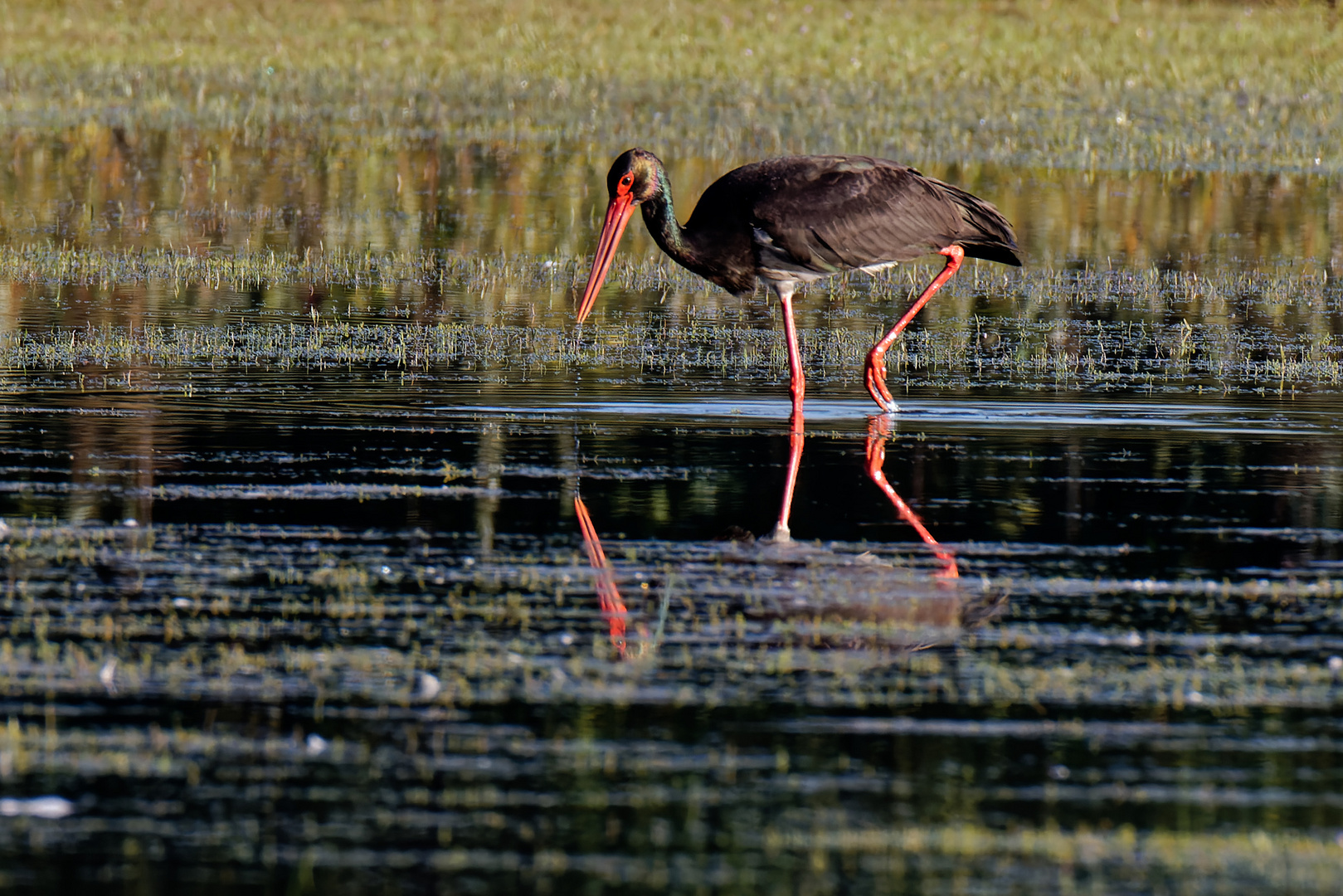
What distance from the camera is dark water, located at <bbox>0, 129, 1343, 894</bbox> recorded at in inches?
200

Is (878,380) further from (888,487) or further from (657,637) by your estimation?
(657,637)

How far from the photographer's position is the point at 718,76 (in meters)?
32.4

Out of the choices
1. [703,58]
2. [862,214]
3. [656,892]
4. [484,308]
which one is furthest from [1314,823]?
[703,58]

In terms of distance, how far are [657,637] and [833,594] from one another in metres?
0.89

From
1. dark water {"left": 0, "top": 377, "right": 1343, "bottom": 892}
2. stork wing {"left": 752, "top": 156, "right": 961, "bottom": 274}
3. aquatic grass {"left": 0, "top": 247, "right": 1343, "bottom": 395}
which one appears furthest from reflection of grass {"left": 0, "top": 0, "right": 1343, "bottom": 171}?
dark water {"left": 0, "top": 377, "right": 1343, "bottom": 892}

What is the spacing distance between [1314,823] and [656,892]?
156 centimetres

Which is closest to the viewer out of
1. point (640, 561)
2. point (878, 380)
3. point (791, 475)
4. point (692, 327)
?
point (640, 561)

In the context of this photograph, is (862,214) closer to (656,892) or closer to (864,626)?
(864,626)

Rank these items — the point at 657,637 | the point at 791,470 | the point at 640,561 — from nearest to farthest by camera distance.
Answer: the point at 657,637 → the point at 640,561 → the point at 791,470

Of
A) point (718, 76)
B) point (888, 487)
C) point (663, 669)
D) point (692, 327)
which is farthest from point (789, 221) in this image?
point (718, 76)

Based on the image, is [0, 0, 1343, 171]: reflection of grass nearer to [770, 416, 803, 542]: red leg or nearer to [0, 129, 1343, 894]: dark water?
[770, 416, 803, 542]: red leg

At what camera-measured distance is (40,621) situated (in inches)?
272

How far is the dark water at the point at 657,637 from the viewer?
509cm

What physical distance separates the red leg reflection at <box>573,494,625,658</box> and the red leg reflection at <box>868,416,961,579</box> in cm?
113
